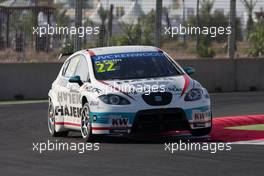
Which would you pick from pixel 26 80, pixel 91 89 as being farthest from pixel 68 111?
pixel 26 80

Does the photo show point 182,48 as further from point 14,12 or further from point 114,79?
point 114,79

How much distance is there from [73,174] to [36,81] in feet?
46.5

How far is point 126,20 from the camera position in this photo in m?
25.7

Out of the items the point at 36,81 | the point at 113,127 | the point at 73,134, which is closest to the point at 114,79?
the point at 113,127

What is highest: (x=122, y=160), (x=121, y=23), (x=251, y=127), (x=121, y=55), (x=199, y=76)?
(x=121, y=55)

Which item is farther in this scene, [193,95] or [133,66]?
[133,66]

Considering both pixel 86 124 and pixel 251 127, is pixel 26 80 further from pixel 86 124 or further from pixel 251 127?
pixel 86 124

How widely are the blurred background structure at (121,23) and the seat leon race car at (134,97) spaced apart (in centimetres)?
1009

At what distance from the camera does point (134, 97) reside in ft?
42.4

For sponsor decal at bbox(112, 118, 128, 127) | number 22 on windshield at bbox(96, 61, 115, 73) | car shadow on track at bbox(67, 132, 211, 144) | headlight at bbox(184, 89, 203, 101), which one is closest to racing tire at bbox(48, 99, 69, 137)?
car shadow on track at bbox(67, 132, 211, 144)

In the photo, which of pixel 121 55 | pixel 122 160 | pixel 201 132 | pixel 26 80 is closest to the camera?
pixel 122 160

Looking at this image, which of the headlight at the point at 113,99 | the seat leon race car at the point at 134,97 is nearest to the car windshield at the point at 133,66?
the seat leon race car at the point at 134,97

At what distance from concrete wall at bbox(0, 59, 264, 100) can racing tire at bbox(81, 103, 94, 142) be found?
33.3ft

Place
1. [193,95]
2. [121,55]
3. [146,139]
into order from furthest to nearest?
[121,55]
[146,139]
[193,95]
